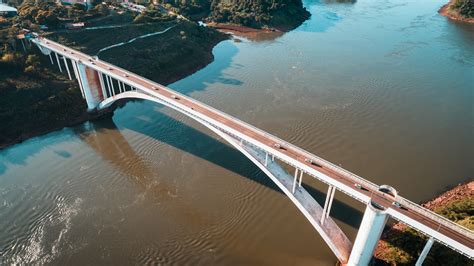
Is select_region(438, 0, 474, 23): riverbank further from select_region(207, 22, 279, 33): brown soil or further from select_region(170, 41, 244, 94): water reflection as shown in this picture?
select_region(170, 41, 244, 94): water reflection

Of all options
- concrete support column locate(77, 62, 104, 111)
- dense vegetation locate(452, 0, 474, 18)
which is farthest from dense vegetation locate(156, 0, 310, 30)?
concrete support column locate(77, 62, 104, 111)

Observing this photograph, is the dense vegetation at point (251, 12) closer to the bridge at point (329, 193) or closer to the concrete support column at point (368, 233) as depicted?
the bridge at point (329, 193)

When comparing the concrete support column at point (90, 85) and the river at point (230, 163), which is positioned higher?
the concrete support column at point (90, 85)

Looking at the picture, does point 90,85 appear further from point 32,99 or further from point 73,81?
point 32,99

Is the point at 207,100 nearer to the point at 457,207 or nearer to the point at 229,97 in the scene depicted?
the point at 229,97

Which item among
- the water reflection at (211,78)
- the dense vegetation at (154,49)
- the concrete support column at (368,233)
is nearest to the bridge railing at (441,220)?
the concrete support column at (368,233)

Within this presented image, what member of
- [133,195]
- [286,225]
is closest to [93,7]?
[133,195]
